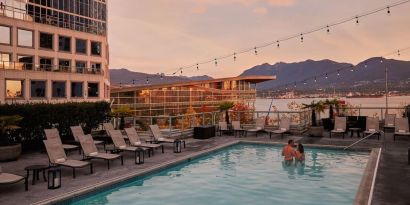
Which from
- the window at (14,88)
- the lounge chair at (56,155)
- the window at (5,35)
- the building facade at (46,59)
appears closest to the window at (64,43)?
the building facade at (46,59)

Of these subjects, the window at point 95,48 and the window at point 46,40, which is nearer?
the window at point 46,40

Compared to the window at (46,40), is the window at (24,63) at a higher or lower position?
lower

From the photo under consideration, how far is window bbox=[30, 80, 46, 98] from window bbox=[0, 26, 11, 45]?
597 cm

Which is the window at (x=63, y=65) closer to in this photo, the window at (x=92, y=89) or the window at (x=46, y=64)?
the window at (x=46, y=64)

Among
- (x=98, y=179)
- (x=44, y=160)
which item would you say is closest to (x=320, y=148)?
(x=98, y=179)

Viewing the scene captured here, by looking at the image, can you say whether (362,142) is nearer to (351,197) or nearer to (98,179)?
(351,197)

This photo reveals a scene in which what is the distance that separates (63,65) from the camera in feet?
171

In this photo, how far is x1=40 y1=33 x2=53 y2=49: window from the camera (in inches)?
1925

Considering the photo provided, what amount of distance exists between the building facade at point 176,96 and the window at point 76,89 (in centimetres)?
558

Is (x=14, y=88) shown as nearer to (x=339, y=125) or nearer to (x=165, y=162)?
(x=165, y=162)

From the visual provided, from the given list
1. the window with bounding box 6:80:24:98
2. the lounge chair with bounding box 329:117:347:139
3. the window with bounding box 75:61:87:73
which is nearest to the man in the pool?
the lounge chair with bounding box 329:117:347:139

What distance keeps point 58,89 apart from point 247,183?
42049mm

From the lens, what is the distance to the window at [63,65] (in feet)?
161

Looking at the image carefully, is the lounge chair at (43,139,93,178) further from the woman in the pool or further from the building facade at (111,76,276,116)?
the building facade at (111,76,276,116)
